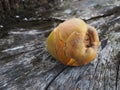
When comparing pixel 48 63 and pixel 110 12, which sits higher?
pixel 110 12

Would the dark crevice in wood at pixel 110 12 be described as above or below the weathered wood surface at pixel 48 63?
above

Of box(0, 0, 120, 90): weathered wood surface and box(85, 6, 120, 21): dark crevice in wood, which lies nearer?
box(0, 0, 120, 90): weathered wood surface

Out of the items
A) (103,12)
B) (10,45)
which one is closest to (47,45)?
(10,45)

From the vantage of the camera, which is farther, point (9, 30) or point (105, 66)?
point (9, 30)

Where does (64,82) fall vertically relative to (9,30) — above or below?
below

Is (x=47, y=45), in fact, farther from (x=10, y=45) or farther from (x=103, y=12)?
(x=103, y=12)

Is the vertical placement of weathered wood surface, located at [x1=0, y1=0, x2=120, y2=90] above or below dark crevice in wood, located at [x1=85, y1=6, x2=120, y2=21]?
below

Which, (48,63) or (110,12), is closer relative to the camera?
(48,63)

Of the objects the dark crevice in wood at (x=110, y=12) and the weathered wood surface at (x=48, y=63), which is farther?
the dark crevice in wood at (x=110, y=12)
